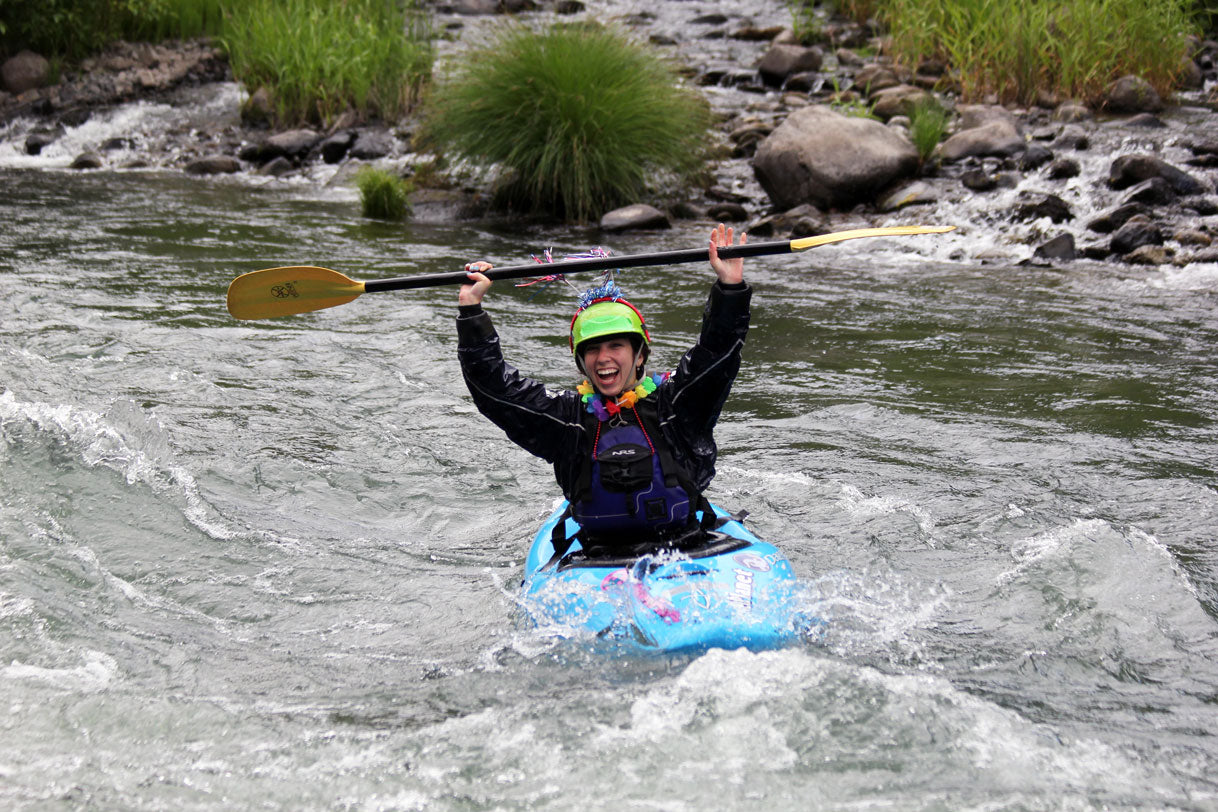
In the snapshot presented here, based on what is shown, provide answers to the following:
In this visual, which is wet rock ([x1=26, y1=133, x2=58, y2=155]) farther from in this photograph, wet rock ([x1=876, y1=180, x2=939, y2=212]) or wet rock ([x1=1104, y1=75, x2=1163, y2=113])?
wet rock ([x1=1104, y1=75, x2=1163, y2=113])

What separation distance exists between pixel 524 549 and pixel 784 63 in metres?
11.8

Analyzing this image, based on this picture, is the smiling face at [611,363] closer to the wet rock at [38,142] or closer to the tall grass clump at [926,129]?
the tall grass clump at [926,129]

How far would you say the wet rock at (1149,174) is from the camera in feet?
32.4

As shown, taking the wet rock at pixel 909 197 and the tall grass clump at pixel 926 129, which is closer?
the wet rock at pixel 909 197

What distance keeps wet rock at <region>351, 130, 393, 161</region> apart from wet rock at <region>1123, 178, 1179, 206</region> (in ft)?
26.4

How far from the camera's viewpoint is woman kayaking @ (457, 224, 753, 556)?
3789 millimetres

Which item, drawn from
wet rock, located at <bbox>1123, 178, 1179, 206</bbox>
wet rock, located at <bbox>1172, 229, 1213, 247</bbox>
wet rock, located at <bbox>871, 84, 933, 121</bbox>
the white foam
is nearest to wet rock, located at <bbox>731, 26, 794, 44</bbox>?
wet rock, located at <bbox>871, 84, 933, 121</bbox>

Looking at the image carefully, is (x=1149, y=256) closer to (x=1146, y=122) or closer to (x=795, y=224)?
(x=795, y=224)

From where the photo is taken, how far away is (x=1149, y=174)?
10000 mm

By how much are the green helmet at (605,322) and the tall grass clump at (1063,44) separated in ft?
31.9

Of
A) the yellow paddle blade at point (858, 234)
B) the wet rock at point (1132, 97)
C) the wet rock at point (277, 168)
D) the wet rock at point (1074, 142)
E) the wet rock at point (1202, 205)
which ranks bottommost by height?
the wet rock at point (277, 168)

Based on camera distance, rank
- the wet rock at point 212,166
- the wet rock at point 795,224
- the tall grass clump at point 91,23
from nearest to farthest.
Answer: the wet rock at point 795,224 < the wet rock at point 212,166 < the tall grass clump at point 91,23

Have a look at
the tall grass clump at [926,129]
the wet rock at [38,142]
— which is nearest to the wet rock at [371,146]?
the wet rock at [38,142]

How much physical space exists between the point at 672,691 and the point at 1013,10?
10773 millimetres
